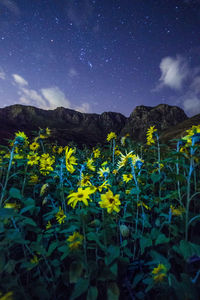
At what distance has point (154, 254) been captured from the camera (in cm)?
107

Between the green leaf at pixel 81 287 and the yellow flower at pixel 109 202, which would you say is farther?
the yellow flower at pixel 109 202

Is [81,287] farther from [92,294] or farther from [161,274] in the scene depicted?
[161,274]

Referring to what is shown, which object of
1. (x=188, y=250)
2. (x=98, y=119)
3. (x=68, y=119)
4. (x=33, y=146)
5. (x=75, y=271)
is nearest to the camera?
(x=188, y=250)

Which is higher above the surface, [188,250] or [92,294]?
[188,250]

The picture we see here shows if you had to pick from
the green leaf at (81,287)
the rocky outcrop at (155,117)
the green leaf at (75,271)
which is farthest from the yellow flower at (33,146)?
the rocky outcrop at (155,117)

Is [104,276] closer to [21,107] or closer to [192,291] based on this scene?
[192,291]

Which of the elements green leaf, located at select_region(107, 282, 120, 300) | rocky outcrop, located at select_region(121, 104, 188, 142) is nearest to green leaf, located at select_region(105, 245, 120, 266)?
green leaf, located at select_region(107, 282, 120, 300)

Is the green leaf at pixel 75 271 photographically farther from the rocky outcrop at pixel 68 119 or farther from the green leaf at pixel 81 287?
the rocky outcrop at pixel 68 119

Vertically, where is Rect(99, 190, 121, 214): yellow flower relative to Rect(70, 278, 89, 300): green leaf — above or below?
above

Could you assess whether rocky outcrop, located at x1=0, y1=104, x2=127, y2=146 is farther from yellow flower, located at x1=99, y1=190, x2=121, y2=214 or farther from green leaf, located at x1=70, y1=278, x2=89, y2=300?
green leaf, located at x1=70, y1=278, x2=89, y2=300

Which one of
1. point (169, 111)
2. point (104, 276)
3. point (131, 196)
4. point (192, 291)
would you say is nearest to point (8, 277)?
point (104, 276)

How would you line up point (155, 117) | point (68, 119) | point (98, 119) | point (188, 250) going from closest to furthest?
point (188, 250)
point (155, 117)
point (68, 119)
point (98, 119)

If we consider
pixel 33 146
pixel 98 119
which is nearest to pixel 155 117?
pixel 98 119

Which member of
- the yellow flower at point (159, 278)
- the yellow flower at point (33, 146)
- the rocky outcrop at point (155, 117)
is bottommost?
the yellow flower at point (159, 278)
